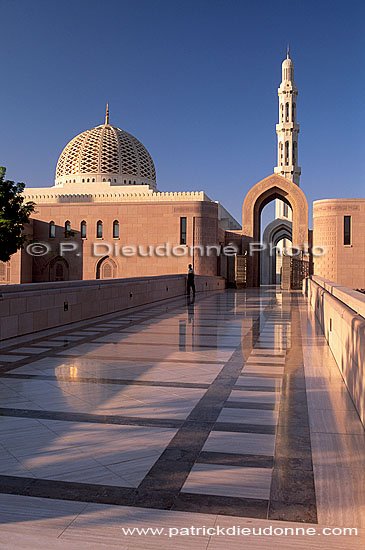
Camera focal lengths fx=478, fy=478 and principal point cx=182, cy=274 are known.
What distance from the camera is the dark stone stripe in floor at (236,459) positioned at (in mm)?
2637

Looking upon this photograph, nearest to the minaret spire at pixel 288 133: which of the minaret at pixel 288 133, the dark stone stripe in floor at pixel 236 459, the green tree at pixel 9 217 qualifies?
the minaret at pixel 288 133

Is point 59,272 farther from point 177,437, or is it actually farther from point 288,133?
point 177,437

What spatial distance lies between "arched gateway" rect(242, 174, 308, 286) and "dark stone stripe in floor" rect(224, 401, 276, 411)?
2471cm

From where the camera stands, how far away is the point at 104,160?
38500mm

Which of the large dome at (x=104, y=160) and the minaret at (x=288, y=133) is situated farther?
the minaret at (x=288, y=133)

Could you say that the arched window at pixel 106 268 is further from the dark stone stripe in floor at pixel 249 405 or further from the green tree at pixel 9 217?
the dark stone stripe in floor at pixel 249 405

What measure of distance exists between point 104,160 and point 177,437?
37.4 metres

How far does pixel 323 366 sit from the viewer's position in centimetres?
523

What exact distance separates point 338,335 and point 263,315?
17.9 ft

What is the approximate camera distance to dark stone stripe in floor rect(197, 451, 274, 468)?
264cm

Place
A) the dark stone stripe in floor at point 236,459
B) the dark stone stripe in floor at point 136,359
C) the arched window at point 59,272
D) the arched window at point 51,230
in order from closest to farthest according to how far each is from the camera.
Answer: the dark stone stripe in floor at point 236,459 → the dark stone stripe in floor at point 136,359 → the arched window at point 51,230 → the arched window at point 59,272

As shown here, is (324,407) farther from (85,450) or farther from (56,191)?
(56,191)

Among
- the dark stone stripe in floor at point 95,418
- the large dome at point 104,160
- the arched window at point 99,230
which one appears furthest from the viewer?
the large dome at point 104,160

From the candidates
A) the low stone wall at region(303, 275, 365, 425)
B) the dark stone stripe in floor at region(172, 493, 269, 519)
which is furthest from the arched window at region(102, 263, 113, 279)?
the dark stone stripe in floor at region(172, 493, 269, 519)
